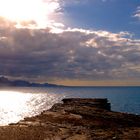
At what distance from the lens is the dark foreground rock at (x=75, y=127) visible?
1529 inches

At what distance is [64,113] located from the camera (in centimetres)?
5800

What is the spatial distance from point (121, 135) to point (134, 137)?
1695mm

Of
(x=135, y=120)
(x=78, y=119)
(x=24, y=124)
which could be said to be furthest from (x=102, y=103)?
(x=24, y=124)

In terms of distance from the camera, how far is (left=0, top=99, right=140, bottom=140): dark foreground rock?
38.8m

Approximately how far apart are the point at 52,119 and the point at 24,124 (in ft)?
21.3

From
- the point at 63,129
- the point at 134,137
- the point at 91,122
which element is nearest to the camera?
the point at 134,137

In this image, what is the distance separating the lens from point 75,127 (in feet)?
149

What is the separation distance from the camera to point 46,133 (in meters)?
40.9

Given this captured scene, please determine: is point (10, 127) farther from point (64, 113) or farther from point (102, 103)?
point (102, 103)

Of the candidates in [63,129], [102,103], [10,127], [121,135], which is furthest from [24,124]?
[102,103]

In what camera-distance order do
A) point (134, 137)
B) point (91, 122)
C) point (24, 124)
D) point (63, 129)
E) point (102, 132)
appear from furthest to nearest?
point (91, 122) → point (24, 124) → point (63, 129) → point (102, 132) → point (134, 137)

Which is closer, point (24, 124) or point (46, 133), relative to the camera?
point (46, 133)

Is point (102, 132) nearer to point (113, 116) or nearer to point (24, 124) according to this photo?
point (24, 124)

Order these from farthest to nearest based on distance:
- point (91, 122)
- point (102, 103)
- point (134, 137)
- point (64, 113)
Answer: point (102, 103)
point (64, 113)
point (91, 122)
point (134, 137)
